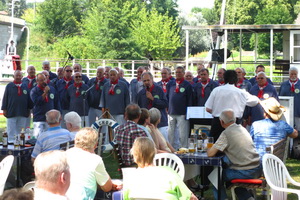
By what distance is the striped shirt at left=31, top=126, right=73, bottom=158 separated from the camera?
691cm

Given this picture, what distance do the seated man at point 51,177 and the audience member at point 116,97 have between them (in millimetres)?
8042

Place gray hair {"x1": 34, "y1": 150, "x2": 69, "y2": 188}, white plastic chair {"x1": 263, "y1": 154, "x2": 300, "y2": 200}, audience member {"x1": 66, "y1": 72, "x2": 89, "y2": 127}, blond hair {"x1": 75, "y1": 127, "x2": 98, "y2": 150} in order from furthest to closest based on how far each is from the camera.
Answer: audience member {"x1": 66, "y1": 72, "x2": 89, "y2": 127}, white plastic chair {"x1": 263, "y1": 154, "x2": 300, "y2": 200}, blond hair {"x1": 75, "y1": 127, "x2": 98, "y2": 150}, gray hair {"x1": 34, "y1": 150, "x2": 69, "y2": 188}

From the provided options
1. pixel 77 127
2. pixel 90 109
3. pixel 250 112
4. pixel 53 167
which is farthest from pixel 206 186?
pixel 90 109

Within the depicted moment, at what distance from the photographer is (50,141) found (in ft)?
22.7

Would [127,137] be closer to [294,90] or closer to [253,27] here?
[294,90]

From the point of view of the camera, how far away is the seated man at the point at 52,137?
22.7 ft

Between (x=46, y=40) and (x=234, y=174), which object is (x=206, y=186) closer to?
(x=234, y=174)

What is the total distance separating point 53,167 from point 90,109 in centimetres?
912

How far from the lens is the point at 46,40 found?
58406mm

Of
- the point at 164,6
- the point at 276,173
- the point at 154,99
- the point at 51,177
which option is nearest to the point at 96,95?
the point at 154,99

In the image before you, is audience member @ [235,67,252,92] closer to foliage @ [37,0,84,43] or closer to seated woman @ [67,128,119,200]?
seated woman @ [67,128,119,200]

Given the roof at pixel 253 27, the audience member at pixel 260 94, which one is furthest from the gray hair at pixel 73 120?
the roof at pixel 253 27

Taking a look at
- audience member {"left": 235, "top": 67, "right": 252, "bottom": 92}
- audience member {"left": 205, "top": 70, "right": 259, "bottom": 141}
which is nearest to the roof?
audience member {"left": 235, "top": 67, "right": 252, "bottom": 92}

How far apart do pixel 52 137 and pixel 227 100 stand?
2556 mm
